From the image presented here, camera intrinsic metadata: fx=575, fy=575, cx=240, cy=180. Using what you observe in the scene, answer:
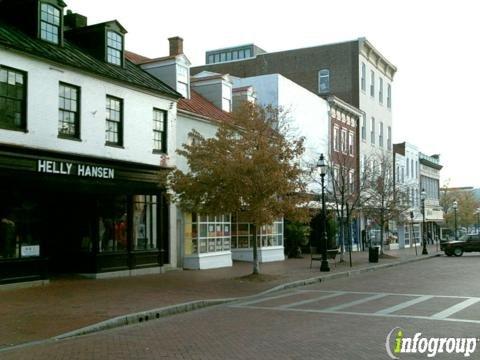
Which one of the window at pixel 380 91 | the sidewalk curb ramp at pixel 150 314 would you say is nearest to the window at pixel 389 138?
the window at pixel 380 91

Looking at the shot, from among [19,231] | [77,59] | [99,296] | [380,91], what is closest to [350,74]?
[380,91]

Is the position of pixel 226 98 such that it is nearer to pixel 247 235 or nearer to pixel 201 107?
pixel 201 107

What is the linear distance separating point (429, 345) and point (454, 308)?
4703 millimetres

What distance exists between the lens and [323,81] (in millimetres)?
47781

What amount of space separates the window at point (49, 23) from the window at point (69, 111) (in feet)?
5.90

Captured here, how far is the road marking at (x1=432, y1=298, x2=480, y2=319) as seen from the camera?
1230 cm

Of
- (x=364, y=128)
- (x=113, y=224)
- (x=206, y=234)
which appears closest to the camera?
(x=113, y=224)

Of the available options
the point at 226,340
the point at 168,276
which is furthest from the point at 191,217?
the point at 226,340

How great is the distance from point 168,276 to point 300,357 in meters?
12.5

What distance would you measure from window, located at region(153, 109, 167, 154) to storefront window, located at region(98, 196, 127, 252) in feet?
9.51

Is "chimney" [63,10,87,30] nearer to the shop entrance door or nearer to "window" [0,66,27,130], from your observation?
"window" [0,66,27,130]

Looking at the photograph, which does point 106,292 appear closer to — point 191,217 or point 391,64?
point 191,217

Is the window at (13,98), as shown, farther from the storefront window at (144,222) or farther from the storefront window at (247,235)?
the storefront window at (247,235)

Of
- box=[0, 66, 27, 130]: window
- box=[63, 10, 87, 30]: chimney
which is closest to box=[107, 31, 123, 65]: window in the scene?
box=[63, 10, 87, 30]: chimney
